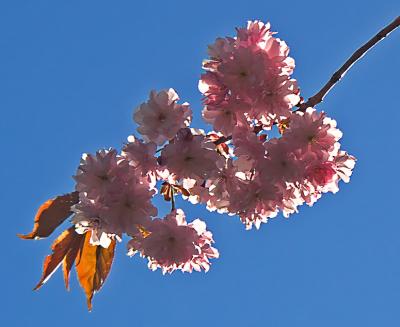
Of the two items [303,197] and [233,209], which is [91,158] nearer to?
[233,209]

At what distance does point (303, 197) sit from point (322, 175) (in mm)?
128

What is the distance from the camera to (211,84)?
206cm

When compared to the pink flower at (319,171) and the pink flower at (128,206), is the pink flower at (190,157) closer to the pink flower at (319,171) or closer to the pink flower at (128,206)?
the pink flower at (128,206)

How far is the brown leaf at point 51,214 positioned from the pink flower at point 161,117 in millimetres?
291

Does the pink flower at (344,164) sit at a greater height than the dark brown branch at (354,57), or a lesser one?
lesser

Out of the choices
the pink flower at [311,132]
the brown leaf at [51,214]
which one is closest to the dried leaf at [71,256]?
the brown leaf at [51,214]

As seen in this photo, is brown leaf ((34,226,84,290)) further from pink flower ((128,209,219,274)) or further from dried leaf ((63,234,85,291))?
pink flower ((128,209,219,274))

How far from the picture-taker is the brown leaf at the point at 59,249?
6.71 ft

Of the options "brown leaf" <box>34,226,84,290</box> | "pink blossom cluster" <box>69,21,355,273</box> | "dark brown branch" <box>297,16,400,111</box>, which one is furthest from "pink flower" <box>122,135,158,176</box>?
"dark brown branch" <box>297,16,400,111</box>

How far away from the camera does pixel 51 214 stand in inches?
79.7

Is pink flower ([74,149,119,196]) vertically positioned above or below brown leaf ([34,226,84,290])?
above

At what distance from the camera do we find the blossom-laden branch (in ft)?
6.51

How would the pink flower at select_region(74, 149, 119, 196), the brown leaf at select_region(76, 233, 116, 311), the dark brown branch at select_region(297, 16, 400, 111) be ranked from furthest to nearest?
the brown leaf at select_region(76, 233, 116, 311), the pink flower at select_region(74, 149, 119, 196), the dark brown branch at select_region(297, 16, 400, 111)

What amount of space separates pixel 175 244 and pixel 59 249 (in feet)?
1.17
